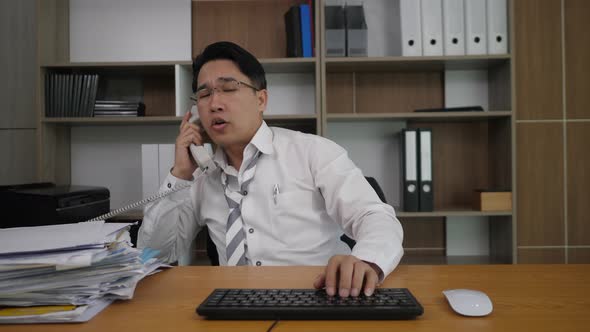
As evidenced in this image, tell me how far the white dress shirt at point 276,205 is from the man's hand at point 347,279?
627 mm

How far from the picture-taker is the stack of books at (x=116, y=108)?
274 centimetres

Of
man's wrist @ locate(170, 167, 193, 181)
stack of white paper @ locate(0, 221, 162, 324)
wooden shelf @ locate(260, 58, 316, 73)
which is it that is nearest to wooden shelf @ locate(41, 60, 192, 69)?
wooden shelf @ locate(260, 58, 316, 73)

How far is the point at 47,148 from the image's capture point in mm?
2777

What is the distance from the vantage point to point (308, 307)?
763 millimetres

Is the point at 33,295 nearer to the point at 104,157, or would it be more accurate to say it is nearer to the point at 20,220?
the point at 20,220

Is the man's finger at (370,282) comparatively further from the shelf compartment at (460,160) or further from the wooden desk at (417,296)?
the shelf compartment at (460,160)

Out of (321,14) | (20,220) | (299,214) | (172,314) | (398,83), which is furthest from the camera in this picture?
(398,83)

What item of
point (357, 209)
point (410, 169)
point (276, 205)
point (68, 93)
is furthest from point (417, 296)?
point (68, 93)

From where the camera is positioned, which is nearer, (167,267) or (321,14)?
(167,267)

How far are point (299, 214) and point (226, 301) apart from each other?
88 centimetres

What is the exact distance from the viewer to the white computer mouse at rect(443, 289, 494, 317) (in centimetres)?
76

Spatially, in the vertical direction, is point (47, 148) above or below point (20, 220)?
above

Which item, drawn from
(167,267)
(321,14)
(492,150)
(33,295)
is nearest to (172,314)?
(33,295)

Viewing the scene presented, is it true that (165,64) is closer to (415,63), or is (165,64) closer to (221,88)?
(221,88)
